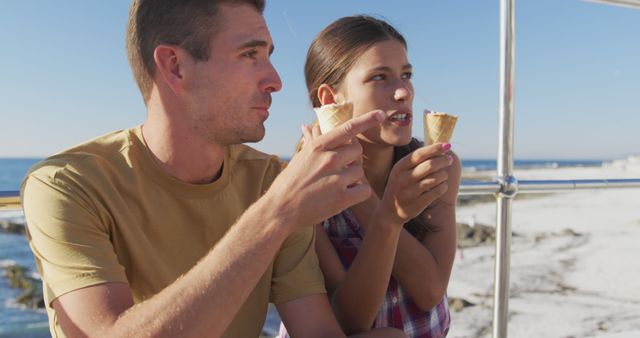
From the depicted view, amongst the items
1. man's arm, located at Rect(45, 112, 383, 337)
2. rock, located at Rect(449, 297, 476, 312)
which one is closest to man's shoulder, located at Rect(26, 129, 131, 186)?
man's arm, located at Rect(45, 112, 383, 337)

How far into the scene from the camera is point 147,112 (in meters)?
1.50

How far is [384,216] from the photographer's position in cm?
155

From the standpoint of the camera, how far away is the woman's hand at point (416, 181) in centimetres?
146

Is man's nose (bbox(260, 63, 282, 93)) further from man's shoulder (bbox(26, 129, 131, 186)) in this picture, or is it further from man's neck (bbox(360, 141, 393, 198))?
man's neck (bbox(360, 141, 393, 198))

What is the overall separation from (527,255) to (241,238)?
13.4 meters

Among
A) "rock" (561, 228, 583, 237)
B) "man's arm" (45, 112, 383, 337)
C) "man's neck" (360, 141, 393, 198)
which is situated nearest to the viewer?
"man's arm" (45, 112, 383, 337)

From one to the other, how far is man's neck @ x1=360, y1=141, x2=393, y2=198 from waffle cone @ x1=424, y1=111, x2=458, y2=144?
0.90 ft

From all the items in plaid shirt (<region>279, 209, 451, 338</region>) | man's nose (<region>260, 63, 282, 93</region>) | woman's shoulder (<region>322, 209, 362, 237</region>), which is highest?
man's nose (<region>260, 63, 282, 93</region>)

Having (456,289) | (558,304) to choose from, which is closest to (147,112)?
(558,304)

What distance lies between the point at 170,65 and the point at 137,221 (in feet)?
1.40

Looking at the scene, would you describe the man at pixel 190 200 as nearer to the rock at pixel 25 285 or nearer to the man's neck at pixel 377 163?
the man's neck at pixel 377 163

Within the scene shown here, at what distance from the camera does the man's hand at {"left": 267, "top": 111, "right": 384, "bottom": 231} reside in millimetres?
1129

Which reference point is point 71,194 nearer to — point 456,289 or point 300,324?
point 300,324

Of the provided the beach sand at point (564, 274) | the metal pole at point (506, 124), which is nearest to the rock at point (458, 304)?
the beach sand at point (564, 274)
